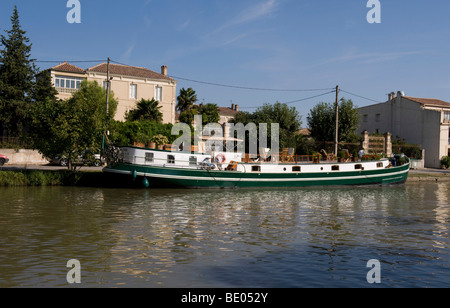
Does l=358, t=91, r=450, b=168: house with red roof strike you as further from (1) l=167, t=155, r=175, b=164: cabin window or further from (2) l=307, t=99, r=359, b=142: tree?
(1) l=167, t=155, r=175, b=164: cabin window

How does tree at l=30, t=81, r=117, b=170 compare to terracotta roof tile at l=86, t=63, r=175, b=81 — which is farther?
terracotta roof tile at l=86, t=63, r=175, b=81

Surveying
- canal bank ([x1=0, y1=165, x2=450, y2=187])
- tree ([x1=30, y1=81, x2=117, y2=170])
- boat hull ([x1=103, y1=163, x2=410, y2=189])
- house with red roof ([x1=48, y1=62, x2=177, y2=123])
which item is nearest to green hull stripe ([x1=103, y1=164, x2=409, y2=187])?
boat hull ([x1=103, y1=163, x2=410, y2=189])

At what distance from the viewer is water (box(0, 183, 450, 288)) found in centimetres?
976

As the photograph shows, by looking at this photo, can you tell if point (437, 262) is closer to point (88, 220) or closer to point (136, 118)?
point (88, 220)

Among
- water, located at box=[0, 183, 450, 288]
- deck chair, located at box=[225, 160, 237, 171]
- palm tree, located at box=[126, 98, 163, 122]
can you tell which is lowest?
water, located at box=[0, 183, 450, 288]

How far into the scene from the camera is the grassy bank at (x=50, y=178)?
28.1m

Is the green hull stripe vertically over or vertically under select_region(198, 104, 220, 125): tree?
under

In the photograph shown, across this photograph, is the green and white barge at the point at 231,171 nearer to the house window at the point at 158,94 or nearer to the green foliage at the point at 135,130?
the green foliage at the point at 135,130

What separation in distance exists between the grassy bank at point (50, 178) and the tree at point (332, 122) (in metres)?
32.8

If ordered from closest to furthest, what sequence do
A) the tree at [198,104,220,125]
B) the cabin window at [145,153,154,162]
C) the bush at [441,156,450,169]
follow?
the cabin window at [145,153,154,162] → the bush at [441,156,450,169] → the tree at [198,104,220,125]

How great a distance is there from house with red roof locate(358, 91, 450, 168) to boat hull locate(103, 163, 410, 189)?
2111 cm

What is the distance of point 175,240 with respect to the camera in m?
13.5

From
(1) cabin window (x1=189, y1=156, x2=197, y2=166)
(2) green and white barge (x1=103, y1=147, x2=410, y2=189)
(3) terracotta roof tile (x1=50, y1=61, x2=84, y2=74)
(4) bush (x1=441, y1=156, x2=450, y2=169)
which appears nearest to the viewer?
(2) green and white barge (x1=103, y1=147, x2=410, y2=189)
